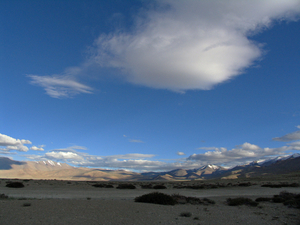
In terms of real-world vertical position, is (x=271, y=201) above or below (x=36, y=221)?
below

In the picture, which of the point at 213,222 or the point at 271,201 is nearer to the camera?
the point at 213,222

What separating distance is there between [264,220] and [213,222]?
11.2ft

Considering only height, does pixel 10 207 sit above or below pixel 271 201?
above

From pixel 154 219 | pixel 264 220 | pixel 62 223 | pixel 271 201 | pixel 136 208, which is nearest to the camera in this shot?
pixel 62 223

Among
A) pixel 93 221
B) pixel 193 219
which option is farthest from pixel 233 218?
pixel 93 221

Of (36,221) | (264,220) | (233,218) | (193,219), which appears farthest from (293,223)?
(36,221)

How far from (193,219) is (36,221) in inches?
332

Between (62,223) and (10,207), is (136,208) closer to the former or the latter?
(62,223)

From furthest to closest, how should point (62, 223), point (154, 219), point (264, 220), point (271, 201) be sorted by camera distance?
point (271, 201) < point (264, 220) < point (154, 219) < point (62, 223)

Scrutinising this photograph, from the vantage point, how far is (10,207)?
12516 millimetres

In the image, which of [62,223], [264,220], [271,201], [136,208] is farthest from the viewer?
[271,201]

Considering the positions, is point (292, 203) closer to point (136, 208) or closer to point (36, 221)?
point (136, 208)

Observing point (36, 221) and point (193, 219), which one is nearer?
point (36, 221)

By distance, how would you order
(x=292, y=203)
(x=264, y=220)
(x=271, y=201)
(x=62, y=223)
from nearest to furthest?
(x=62, y=223)
(x=264, y=220)
(x=292, y=203)
(x=271, y=201)
